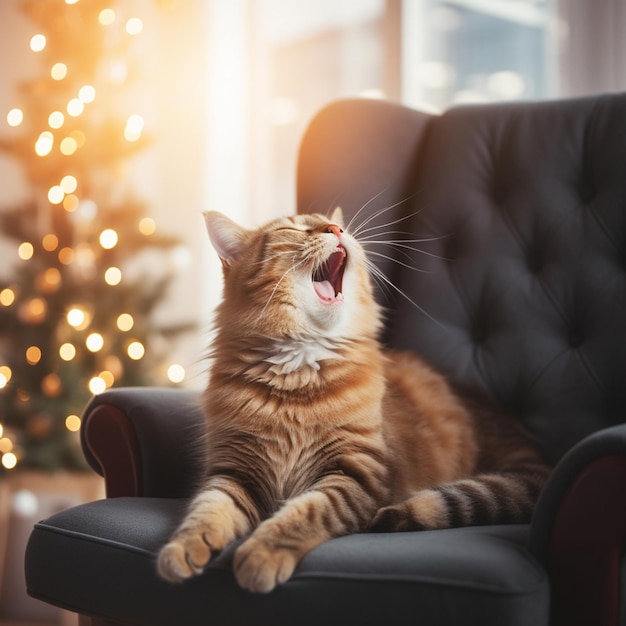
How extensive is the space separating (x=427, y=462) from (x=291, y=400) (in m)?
0.28

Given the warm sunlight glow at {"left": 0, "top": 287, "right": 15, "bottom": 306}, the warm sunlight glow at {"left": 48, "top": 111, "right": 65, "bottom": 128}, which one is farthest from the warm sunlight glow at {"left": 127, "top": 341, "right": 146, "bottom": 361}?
the warm sunlight glow at {"left": 48, "top": 111, "right": 65, "bottom": 128}

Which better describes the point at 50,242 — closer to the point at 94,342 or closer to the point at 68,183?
the point at 68,183

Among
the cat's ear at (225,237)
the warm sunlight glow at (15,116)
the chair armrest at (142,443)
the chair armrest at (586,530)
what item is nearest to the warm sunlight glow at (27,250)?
the warm sunlight glow at (15,116)

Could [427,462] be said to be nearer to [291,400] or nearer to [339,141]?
[291,400]

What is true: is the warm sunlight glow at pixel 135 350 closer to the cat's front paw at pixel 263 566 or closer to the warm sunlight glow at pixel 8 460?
the warm sunlight glow at pixel 8 460

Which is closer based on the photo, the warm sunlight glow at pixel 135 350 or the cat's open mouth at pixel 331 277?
the cat's open mouth at pixel 331 277

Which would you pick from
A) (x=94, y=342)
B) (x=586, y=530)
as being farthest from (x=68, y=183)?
(x=586, y=530)

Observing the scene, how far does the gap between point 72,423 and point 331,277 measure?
1668 millimetres

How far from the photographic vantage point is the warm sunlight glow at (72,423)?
272cm

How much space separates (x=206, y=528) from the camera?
108 centimetres

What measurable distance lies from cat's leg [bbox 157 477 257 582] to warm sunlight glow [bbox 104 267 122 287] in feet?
5.85

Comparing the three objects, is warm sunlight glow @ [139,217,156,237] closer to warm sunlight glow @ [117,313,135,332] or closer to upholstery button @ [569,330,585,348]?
warm sunlight glow @ [117,313,135,332]

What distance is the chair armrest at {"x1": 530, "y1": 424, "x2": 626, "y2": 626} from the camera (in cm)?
92

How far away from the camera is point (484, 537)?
1.01m
